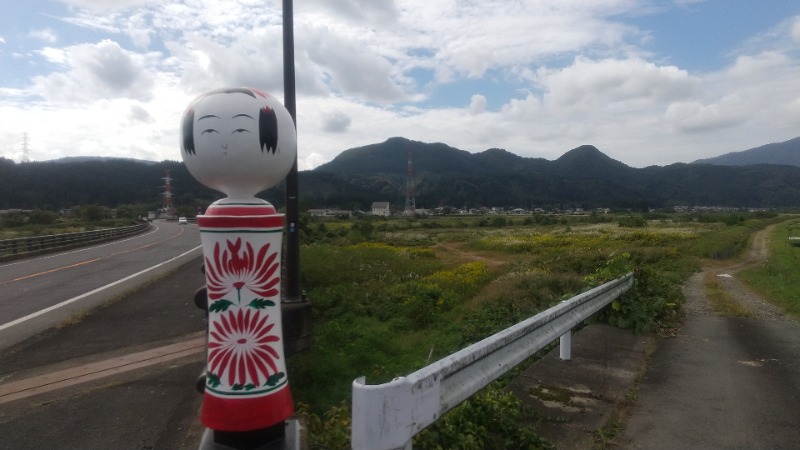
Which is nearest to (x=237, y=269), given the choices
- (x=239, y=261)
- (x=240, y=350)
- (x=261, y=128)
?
(x=239, y=261)

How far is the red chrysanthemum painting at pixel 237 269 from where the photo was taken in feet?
10.1

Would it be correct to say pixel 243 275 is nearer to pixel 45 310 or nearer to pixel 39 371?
pixel 39 371

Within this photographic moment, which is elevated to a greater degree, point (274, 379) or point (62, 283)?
point (274, 379)

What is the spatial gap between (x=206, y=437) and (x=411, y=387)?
1652 mm

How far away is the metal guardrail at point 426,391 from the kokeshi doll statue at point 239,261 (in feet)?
3.07

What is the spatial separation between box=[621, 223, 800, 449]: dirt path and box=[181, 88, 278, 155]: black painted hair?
3.00 metres

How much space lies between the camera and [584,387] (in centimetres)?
491

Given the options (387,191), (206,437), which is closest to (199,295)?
(206,437)

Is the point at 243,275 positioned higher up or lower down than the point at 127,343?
higher up

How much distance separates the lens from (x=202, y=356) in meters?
6.83

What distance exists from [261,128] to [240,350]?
1.23 meters

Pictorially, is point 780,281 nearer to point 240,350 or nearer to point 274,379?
point 274,379

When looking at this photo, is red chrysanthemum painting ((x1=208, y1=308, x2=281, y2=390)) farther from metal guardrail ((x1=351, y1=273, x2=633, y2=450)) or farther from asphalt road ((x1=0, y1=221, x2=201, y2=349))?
asphalt road ((x1=0, y1=221, x2=201, y2=349))

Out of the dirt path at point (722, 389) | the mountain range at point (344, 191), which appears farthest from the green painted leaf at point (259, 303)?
the mountain range at point (344, 191)
